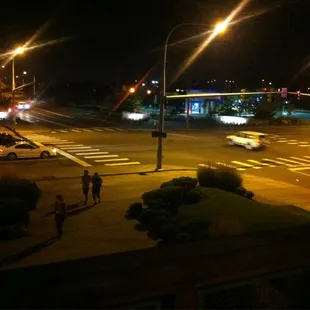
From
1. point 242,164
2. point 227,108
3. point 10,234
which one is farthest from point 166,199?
point 227,108

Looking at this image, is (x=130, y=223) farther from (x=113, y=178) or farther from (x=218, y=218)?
(x=113, y=178)

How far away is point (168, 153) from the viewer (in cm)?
3641

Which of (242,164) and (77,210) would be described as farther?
(242,164)

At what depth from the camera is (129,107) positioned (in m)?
86.4

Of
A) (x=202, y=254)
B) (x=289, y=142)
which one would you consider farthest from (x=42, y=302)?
(x=289, y=142)

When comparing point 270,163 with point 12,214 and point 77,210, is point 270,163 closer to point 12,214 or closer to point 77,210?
point 77,210

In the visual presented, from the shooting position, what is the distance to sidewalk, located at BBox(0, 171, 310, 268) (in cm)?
1267

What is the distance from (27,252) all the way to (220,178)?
1190 centimetres

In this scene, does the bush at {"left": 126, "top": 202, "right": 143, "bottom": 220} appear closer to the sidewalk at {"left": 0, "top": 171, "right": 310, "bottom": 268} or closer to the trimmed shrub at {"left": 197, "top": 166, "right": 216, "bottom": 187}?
the sidewalk at {"left": 0, "top": 171, "right": 310, "bottom": 268}

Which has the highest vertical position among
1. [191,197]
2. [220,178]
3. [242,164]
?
[220,178]

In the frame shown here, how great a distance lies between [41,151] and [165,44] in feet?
36.4

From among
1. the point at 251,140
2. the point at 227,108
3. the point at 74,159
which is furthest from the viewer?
the point at 227,108

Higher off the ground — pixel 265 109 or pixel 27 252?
pixel 265 109

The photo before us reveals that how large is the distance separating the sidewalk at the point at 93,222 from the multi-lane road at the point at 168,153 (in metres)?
3.63
